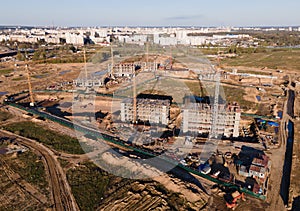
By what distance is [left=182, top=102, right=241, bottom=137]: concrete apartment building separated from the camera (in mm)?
10586

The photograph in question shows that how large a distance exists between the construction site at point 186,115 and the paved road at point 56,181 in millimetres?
1323

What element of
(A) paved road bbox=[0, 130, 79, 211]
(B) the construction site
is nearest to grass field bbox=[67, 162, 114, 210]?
(A) paved road bbox=[0, 130, 79, 211]

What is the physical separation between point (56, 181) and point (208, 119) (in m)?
6.94

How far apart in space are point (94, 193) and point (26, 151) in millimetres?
4367

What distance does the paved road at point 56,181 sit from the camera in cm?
705

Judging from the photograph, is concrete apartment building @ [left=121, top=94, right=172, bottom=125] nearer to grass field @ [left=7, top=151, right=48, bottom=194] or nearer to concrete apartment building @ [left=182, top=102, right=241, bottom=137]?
concrete apartment building @ [left=182, top=102, right=241, bottom=137]

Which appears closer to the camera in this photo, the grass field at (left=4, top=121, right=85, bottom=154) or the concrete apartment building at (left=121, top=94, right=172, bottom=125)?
the grass field at (left=4, top=121, right=85, bottom=154)

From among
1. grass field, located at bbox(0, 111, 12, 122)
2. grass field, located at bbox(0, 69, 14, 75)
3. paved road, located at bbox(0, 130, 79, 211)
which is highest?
grass field, located at bbox(0, 69, 14, 75)

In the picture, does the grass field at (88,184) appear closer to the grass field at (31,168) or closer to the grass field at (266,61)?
the grass field at (31,168)

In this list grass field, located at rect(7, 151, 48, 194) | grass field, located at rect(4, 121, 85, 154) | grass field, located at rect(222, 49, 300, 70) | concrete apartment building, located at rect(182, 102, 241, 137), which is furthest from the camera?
grass field, located at rect(222, 49, 300, 70)

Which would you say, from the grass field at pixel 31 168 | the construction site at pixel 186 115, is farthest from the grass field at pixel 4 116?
the grass field at pixel 31 168

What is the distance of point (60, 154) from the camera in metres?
9.69

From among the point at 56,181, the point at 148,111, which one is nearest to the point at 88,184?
the point at 56,181

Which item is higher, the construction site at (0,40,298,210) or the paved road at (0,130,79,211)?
the construction site at (0,40,298,210)
